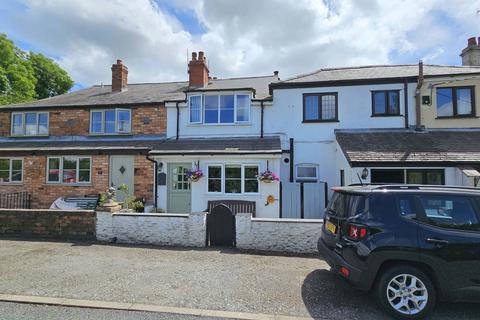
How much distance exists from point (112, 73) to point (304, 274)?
53.4 ft

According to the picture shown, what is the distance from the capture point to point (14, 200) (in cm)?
1323

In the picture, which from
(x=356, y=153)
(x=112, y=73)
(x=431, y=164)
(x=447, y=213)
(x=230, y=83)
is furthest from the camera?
(x=112, y=73)

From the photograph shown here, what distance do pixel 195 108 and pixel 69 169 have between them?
6664mm

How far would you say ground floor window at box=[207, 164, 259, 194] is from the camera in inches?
455

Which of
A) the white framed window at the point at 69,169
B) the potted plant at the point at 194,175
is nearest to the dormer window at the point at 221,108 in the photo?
the potted plant at the point at 194,175

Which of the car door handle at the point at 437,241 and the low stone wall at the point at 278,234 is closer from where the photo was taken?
the car door handle at the point at 437,241

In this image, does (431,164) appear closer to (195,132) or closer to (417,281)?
(417,281)

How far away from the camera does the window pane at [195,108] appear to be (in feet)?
43.5

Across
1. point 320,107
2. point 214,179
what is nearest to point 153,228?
point 214,179

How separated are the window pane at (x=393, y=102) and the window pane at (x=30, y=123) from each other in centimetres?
1747

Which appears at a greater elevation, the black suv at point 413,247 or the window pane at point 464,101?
the window pane at point 464,101

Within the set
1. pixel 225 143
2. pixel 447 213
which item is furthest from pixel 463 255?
pixel 225 143

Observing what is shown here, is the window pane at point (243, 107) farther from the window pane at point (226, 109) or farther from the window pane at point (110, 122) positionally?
the window pane at point (110, 122)

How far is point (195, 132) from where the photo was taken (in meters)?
13.4
